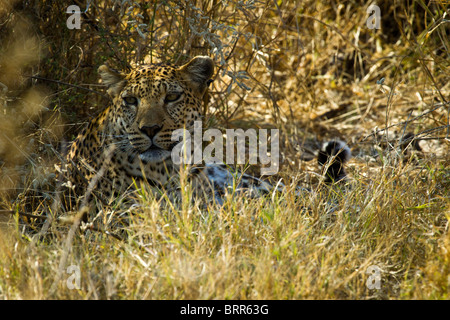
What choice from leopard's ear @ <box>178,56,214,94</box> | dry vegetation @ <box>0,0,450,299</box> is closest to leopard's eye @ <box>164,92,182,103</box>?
leopard's ear @ <box>178,56,214,94</box>

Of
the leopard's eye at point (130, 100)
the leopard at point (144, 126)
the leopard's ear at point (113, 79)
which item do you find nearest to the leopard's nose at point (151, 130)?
the leopard at point (144, 126)

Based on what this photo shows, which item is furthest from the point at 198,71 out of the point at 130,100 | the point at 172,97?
the point at 130,100

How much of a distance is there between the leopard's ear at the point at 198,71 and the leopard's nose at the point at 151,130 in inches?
18.7

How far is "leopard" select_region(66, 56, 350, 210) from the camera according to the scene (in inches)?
152

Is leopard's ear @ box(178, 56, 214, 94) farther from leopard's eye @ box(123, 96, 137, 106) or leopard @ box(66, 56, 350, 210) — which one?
leopard's eye @ box(123, 96, 137, 106)

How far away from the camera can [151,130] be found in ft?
12.5

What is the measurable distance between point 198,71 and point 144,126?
1.98 feet

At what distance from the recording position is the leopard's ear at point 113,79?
3947 mm

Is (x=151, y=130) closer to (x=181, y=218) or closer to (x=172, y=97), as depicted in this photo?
(x=172, y=97)

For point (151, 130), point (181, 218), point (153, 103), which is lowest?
point (181, 218)

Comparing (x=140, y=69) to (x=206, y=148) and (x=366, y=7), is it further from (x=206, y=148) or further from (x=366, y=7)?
(x=366, y=7)

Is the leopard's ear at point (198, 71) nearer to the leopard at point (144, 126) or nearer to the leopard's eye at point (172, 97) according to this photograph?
the leopard at point (144, 126)
